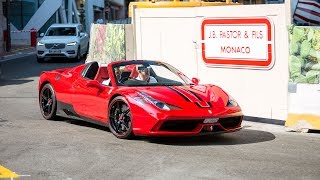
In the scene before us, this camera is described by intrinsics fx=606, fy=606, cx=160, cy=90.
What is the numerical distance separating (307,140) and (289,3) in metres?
2.44

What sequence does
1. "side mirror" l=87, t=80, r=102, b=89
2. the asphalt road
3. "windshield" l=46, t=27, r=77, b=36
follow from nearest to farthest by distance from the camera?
the asphalt road
"side mirror" l=87, t=80, r=102, b=89
"windshield" l=46, t=27, r=77, b=36

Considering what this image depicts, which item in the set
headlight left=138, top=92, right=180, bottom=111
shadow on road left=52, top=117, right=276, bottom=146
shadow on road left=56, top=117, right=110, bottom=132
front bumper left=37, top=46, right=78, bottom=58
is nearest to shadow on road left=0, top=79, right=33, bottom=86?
shadow on road left=56, top=117, right=110, bottom=132

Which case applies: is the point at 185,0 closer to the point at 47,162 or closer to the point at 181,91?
the point at 181,91

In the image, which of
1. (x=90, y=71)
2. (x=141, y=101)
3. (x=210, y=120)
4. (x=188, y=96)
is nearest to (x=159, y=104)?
(x=141, y=101)

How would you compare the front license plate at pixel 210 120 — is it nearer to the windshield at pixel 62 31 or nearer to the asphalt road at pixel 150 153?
the asphalt road at pixel 150 153

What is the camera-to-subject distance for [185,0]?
18.4 meters

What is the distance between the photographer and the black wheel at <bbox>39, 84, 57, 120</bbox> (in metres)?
10.5

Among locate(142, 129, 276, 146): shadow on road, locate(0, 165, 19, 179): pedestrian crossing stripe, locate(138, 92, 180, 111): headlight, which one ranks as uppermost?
locate(138, 92, 180, 111): headlight

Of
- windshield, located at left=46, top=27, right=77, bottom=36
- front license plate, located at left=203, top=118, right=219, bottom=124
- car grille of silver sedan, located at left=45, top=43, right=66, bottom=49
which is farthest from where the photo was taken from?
windshield, located at left=46, top=27, right=77, bottom=36

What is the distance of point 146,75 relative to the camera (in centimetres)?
939

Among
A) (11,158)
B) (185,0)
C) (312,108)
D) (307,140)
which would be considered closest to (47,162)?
(11,158)

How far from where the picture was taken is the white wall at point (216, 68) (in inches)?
407

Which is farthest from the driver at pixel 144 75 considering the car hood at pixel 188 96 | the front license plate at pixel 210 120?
the front license plate at pixel 210 120

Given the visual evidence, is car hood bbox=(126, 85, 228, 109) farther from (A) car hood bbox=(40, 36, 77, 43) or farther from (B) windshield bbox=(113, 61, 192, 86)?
(A) car hood bbox=(40, 36, 77, 43)
